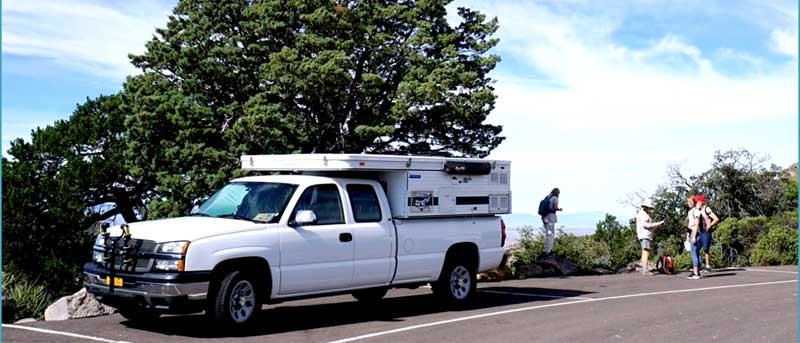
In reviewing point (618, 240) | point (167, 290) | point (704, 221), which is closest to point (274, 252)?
point (167, 290)

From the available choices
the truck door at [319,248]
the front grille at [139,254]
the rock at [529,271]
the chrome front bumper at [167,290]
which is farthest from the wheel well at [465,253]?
the rock at [529,271]

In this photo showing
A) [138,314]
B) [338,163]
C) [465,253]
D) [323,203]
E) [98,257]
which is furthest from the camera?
[465,253]

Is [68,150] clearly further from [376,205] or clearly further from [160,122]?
[376,205]

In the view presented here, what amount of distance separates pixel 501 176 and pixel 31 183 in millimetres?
26852

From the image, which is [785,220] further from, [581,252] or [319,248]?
[319,248]

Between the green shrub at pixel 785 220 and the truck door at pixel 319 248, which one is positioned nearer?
the truck door at pixel 319 248

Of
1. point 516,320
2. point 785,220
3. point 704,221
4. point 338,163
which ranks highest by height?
point 338,163

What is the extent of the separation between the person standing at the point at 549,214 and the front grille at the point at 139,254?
40.0ft

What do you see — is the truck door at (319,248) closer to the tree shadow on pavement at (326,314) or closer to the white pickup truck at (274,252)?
the white pickup truck at (274,252)

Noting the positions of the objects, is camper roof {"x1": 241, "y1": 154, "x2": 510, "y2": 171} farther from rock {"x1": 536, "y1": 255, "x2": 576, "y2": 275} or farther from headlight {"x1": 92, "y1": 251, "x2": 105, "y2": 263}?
rock {"x1": 536, "y1": 255, "x2": 576, "y2": 275}

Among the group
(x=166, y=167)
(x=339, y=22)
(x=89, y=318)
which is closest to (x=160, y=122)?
(x=166, y=167)

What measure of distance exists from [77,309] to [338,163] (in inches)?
164

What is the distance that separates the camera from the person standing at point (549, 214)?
68.5 ft

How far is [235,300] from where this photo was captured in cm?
1070
